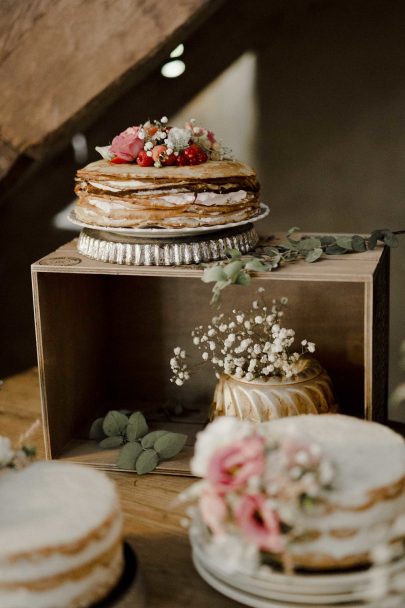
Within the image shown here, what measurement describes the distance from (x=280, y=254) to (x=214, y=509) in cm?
59

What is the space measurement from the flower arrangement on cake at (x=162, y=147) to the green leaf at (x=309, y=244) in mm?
213

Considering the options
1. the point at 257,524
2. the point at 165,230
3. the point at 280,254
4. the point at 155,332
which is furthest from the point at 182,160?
the point at 257,524

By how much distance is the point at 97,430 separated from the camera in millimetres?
1643

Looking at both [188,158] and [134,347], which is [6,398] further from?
[188,158]

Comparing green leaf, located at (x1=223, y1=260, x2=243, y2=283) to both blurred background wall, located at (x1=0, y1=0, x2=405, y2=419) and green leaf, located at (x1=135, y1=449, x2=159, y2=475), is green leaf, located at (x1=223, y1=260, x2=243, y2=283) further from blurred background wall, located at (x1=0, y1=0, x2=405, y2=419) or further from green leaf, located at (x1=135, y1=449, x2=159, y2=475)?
blurred background wall, located at (x1=0, y1=0, x2=405, y2=419)

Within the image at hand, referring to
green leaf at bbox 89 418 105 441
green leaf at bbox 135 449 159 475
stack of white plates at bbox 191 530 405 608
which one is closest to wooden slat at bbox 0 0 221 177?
green leaf at bbox 89 418 105 441

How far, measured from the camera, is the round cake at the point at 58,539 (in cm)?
97

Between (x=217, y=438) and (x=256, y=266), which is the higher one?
(x=256, y=266)

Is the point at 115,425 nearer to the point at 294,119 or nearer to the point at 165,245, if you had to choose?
the point at 165,245

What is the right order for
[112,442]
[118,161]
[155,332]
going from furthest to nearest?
[155,332] → [112,442] → [118,161]

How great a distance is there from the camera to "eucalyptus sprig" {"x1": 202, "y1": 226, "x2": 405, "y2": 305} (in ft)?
4.54

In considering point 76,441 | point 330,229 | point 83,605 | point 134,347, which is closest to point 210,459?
point 83,605

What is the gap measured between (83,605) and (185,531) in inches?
11.9

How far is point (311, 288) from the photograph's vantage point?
1688 millimetres
